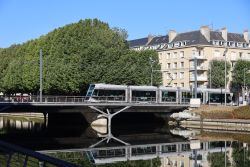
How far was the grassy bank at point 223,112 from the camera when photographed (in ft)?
196

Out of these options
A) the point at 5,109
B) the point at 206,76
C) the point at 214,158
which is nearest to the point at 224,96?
the point at 206,76

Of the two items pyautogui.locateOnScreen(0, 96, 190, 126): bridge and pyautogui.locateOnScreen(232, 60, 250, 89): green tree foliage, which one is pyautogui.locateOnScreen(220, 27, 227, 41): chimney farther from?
pyautogui.locateOnScreen(0, 96, 190, 126): bridge

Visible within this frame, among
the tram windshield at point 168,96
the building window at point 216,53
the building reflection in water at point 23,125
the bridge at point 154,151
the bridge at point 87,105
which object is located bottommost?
the bridge at point 154,151

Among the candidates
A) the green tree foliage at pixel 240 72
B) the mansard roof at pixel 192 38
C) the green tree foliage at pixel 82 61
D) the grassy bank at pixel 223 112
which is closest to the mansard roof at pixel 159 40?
the mansard roof at pixel 192 38

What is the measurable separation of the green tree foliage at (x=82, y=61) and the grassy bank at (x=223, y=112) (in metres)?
12.1

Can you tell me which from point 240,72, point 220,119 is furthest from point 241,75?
point 220,119

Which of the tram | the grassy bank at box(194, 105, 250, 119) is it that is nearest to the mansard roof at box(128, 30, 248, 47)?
the tram

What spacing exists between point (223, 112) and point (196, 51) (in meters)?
42.7

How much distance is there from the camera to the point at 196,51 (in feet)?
342

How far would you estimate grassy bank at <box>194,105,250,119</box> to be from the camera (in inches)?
2354

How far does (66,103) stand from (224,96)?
3304 cm

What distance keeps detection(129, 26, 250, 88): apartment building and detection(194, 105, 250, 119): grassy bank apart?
36.5 metres

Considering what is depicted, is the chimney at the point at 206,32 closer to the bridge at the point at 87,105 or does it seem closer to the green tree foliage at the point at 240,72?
the green tree foliage at the point at 240,72

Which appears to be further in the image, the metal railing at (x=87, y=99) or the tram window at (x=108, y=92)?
the tram window at (x=108, y=92)
